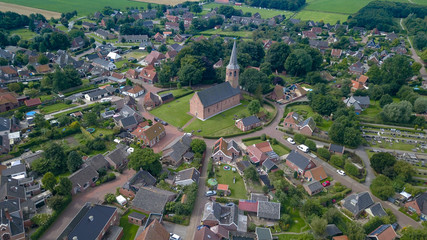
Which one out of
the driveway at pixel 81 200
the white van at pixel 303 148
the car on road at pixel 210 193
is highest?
the driveway at pixel 81 200

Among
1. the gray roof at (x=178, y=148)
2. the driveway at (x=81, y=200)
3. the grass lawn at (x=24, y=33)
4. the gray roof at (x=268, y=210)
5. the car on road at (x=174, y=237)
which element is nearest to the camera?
the car on road at (x=174, y=237)

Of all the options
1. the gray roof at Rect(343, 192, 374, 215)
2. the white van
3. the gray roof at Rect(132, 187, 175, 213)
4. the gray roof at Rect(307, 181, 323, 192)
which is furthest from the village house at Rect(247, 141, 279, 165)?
the gray roof at Rect(132, 187, 175, 213)

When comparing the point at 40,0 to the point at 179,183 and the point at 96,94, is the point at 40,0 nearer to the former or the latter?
the point at 96,94

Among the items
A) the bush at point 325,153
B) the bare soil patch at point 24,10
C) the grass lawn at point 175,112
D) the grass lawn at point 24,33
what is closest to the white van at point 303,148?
the bush at point 325,153

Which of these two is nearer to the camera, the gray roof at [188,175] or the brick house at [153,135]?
the gray roof at [188,175]

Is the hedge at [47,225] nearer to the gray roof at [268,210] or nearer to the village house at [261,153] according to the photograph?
the gray roof at [268,210]

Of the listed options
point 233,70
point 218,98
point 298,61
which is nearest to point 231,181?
point 218,98
